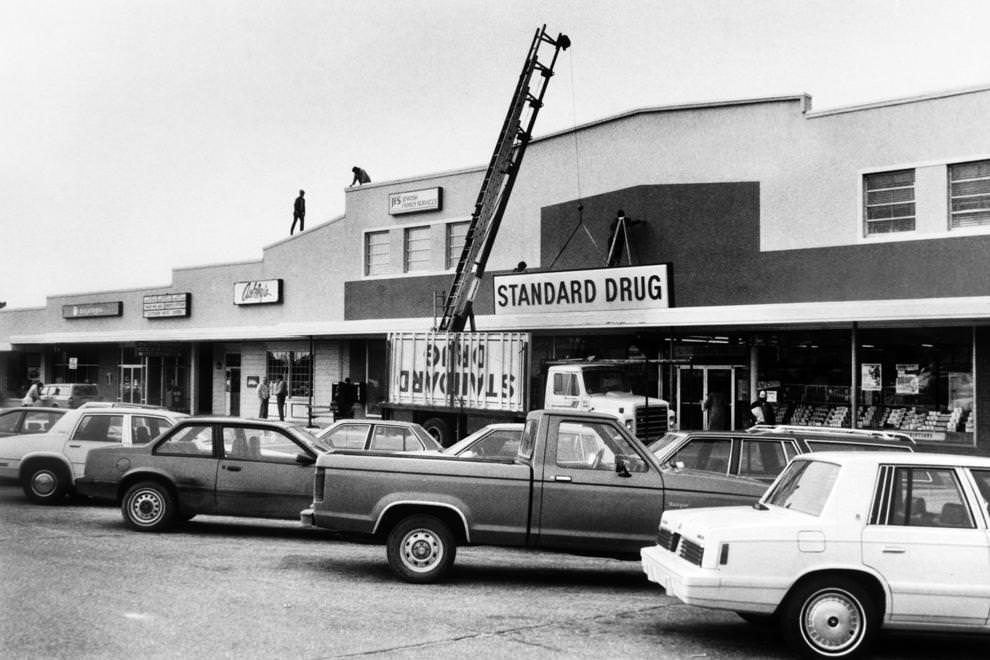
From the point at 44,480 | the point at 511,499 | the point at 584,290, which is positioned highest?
the point at 584,290

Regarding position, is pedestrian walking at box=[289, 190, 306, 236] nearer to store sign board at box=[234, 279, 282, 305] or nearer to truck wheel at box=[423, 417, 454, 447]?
store sign board at box=[234, 279, 282, 305]

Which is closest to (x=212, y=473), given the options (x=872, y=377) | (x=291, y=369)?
(x=872, y=377)

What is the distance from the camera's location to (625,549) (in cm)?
906

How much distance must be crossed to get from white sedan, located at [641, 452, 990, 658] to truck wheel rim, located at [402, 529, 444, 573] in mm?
2815

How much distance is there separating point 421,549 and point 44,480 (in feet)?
24.6

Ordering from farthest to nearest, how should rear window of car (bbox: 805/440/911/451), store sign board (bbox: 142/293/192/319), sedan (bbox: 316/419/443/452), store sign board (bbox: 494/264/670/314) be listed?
store sign board (bbox: 142/293/192/319) < store sign board (bbox: 494/264/670/314) < sedan (bbox: 316/419/443/452) < rear window of car (bbox: 805/440/911/451)

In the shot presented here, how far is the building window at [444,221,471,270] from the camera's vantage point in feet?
96.3

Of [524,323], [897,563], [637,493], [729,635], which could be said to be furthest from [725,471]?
[524,323]

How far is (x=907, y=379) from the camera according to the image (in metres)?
19.8

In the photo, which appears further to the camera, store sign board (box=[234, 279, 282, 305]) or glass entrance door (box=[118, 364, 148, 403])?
glass entrance door (box=[118, 364, 148, 403])

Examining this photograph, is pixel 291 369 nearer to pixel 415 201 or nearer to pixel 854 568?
pixel 415 201

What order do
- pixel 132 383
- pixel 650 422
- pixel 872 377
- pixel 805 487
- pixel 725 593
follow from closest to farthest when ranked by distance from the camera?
pixel 725 593
pixel 805 487
pixel 650 422
pixel 872 377
pixel 132 383

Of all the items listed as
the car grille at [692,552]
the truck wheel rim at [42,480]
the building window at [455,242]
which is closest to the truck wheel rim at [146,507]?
the truck wheel rim at [42,480]

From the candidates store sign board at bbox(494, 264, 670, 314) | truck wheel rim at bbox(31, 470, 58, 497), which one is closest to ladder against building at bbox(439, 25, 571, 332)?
store sign board at bbox(494, 264, 670, 314)
